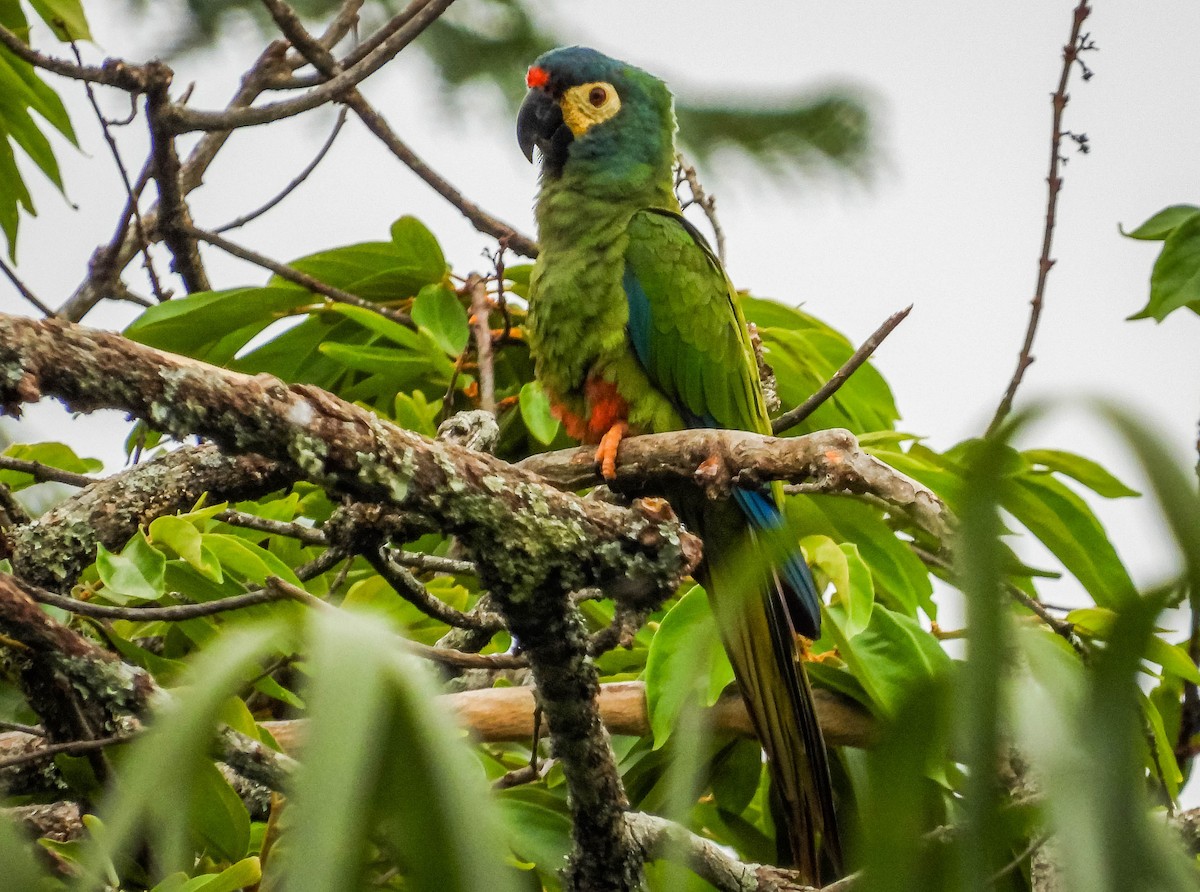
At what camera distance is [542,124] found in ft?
7.26

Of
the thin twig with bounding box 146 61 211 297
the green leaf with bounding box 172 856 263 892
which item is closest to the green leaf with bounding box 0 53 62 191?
the thin twig with bounding box 146 61 211 297

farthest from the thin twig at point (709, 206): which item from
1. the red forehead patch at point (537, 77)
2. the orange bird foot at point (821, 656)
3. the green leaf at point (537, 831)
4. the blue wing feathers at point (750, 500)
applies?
the green leaf at point (537, 831)

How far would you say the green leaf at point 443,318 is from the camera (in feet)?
5.81

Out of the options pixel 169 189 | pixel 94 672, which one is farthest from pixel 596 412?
pixel 94 672

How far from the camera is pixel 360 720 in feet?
0.97

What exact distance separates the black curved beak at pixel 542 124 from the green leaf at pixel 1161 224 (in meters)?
1.05

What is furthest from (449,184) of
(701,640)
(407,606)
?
(701,640)

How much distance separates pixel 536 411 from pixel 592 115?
73 cm

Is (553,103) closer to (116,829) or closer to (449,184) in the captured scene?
(449,184)

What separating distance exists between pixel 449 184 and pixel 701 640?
178cm

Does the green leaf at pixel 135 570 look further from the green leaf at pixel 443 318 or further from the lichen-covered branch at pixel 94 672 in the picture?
the green leaf at pixel 443 318

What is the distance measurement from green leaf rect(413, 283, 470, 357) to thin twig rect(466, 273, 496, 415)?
4 centimetres

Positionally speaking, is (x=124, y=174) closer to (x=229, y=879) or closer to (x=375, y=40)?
(x=375, y=40)

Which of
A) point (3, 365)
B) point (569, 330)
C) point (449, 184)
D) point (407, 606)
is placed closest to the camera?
point (3, 365)
